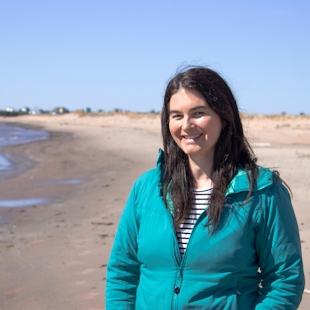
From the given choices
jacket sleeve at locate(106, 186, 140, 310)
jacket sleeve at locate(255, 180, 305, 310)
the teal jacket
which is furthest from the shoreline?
jacket sleeve at locate(255, 180, 305, 310)

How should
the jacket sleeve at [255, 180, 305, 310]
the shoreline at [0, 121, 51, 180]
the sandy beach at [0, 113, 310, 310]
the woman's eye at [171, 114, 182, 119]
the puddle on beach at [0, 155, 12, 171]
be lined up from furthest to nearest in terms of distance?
1. the puddle on beach at [0, 155, 12, 171]
2. the shoreline at [0, 121, 51, 180]
3. the sandy beach at [0, 113, 310, 310]
4. the woman's eye at [171, 114, 182, 119]
5. the jacket sleeve at [255, 180, 305, 310]

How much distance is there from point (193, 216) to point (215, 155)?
288 millimetres

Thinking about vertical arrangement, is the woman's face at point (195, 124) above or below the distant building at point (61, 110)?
above

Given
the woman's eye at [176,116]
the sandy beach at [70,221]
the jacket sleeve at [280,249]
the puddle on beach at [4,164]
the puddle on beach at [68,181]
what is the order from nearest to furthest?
the jacket sleeve at [280,249] → the woman's eye at [176,116] → the sandy beach at [70,221] → the puddle on beach at [68,181] → the puddle on beach at [4,164]

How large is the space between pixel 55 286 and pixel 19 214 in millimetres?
4379

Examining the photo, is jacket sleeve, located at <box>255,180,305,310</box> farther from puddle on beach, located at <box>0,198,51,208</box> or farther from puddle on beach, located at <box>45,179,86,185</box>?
puddle on beach, located at <box>45,179,86,185</box>

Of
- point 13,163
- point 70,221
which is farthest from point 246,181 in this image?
point 13,163

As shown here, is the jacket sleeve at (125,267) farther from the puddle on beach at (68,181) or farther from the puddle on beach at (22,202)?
the puddle on beach at (68,181)

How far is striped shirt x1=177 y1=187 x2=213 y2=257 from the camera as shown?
2289 millimetres

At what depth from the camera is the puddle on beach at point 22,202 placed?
1060 centimetres

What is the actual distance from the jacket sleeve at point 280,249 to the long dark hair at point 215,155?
0.11 m

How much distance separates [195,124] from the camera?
2.36 metres

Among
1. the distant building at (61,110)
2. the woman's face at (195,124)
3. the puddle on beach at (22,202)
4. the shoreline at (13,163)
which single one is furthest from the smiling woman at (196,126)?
the distant building at (61,110)

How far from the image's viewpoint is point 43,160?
65.5 ft
